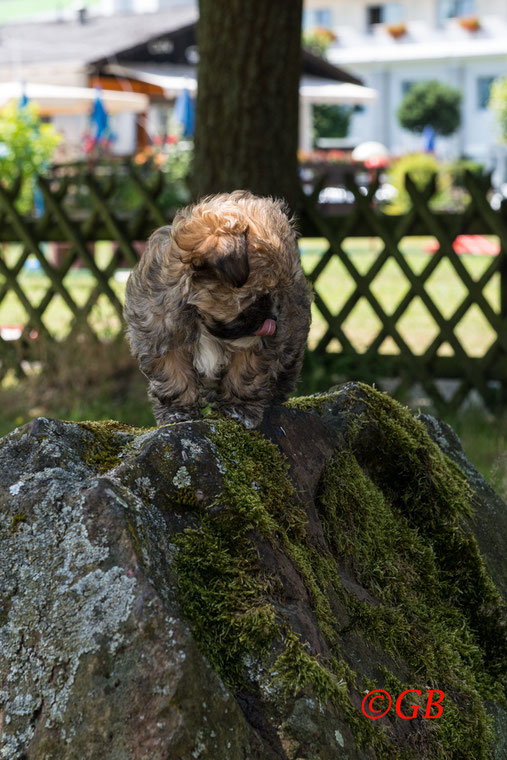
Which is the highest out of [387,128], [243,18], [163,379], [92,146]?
[243,18]

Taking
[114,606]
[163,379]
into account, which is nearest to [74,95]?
[163,379]

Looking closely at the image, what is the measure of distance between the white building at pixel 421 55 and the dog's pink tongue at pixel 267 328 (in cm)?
4874

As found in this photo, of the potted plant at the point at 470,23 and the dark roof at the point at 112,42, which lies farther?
the potted plant at the point at 470,23

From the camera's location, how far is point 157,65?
32781 millimetres

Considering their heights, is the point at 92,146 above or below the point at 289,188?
below

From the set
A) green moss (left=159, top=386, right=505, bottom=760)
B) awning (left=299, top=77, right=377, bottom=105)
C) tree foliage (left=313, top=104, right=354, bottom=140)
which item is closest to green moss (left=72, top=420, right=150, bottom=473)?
green moss (left=159, top=386, right=505, bottom=760)

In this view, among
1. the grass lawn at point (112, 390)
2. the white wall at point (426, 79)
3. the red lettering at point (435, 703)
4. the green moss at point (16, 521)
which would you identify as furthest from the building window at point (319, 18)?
the green moss at point (16, 521)

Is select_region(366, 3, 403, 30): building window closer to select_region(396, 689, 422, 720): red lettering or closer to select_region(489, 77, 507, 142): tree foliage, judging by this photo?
select_region(489, 77, 507, 142): tree foliage

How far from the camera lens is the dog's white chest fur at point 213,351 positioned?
2955mm

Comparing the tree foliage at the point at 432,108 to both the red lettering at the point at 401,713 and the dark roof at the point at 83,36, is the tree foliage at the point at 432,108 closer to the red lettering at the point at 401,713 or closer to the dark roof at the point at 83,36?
the dark roof at the point at 83,36

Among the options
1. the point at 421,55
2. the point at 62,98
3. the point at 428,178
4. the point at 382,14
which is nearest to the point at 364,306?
the point at 62,98

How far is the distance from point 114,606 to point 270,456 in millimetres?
812

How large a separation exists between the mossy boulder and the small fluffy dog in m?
0.21

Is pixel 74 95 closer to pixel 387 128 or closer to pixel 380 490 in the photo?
pixel 380 490
